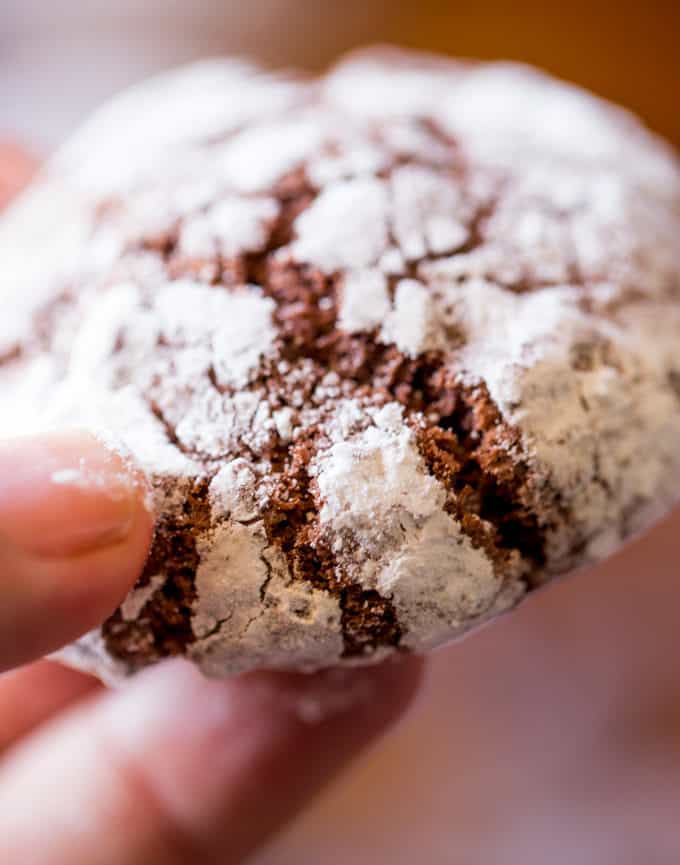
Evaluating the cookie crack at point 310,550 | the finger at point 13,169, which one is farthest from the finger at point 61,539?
the finger at point 13,169

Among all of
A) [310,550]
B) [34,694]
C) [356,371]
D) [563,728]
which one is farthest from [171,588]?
[563,728]

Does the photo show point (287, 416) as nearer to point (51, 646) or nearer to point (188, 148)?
point (51, 646)

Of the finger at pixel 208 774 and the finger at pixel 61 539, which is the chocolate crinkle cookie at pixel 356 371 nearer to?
the finger at pixel 61 539

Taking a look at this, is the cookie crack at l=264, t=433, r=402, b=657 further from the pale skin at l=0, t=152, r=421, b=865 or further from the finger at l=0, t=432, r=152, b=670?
the pale skin at l=0, t=152, r=421, b=865

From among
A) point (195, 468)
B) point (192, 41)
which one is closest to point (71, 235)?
point (195, 468)

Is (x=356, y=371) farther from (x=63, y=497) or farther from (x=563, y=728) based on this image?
(x=563, y=728)

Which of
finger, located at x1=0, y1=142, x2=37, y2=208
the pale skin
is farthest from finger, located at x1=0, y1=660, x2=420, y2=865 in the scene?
finger, located at x1=0, y1=142, x2=37, y2=208
